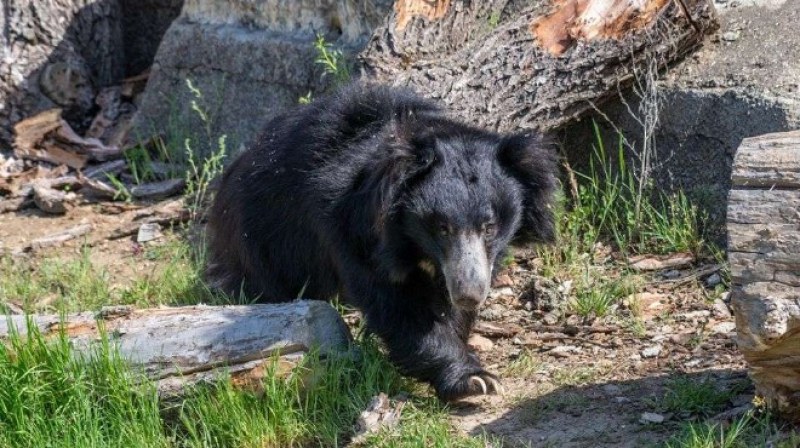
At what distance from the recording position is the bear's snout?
410 cm

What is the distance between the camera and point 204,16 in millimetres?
7387

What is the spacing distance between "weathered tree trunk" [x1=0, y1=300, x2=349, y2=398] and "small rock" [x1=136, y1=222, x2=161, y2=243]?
2080 mm

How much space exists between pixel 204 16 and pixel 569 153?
2.76 m

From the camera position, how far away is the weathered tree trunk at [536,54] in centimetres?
528

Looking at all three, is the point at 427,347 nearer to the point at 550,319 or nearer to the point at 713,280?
the point at 550,319

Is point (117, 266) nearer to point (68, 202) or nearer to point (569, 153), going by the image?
point (68, 202)

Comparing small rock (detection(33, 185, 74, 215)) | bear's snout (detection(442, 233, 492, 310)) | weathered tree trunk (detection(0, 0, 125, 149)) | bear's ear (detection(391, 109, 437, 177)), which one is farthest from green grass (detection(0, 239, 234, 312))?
weathered tree trunk (detection(0, 0, 125, 149))

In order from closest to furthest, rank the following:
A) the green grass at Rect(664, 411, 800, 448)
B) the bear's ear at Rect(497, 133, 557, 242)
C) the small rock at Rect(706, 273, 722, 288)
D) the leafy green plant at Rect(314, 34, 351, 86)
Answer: the green grass at Rect(664, 411, 800, 448), the bear's ear at Rect(497, 133, 557, 242), the small rock at Rect(706, 273, 722, 288), the leafy green plant at Rect(314, 34, 351, 86)

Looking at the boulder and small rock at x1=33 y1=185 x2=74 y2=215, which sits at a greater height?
the boulder

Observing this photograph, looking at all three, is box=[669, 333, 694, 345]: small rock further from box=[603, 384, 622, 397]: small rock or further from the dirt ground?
box=[603, 384, 622, 397]: small rock

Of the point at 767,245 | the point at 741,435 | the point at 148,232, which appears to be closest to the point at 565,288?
the point at 741,435

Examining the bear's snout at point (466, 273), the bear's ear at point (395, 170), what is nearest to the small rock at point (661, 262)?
the bear's snout at point (466, 273)

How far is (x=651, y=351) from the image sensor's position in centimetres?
455

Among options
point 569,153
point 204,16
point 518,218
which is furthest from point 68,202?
point 518,218
